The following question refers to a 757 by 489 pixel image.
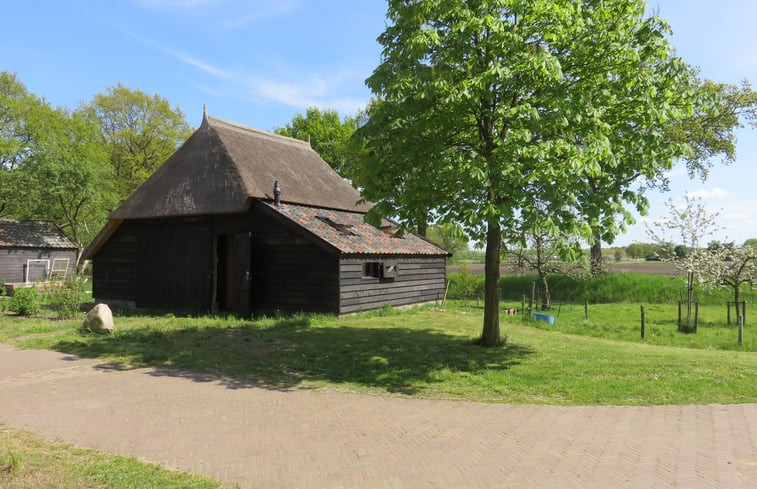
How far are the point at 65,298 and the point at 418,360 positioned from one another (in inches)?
459

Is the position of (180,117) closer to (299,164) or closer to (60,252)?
(60,252)

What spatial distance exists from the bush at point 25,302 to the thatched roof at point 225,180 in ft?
12.7

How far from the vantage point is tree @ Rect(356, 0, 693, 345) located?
8203 mm

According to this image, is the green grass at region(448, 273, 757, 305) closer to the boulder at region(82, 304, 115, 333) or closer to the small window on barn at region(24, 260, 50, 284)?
the boulder at region(82, 304, 115, 333)

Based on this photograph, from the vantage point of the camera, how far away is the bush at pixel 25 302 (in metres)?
15.8

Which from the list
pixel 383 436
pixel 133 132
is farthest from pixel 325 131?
pixel 383 436

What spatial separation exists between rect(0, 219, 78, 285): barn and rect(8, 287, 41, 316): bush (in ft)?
44.6

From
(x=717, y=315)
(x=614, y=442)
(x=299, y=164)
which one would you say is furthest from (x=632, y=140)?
(x=717, y=315)

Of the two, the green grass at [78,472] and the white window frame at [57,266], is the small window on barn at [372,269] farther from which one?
the white window frame at [57,266]

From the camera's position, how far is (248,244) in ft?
51.5

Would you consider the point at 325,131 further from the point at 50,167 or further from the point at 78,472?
the point at 78,472

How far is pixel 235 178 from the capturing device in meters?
16.4

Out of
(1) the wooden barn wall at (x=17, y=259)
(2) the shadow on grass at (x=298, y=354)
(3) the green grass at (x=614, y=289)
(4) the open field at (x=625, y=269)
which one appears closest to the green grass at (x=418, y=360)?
(2) the shadow on grass at (x=298, y=354)

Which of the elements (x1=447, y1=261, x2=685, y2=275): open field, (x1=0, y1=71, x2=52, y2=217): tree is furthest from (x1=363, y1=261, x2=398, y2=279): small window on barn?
(x1=0, y1=71, x2=52, y2=217): tree
